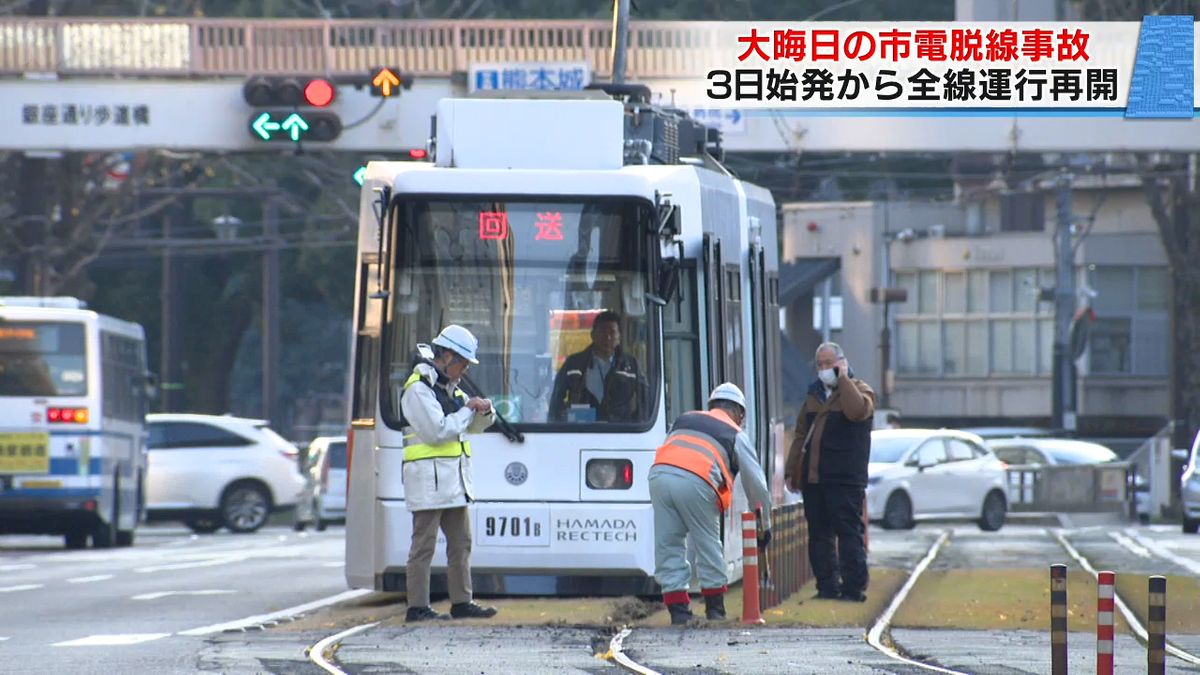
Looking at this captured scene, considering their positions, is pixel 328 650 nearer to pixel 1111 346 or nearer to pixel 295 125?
pixel 295 125

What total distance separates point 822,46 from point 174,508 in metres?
→ 15.3

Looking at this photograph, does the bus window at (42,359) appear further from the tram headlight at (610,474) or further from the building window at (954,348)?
the building window at (954,348)

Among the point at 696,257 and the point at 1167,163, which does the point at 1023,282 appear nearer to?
the point at 1167,163

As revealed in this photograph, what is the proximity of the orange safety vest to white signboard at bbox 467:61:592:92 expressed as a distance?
14.3m

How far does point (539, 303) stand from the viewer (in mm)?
15352

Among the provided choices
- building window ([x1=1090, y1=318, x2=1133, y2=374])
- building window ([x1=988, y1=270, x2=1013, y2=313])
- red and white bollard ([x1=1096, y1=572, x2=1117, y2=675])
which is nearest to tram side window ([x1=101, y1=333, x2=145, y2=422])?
red and white bollard ([x1=1096, y1=572, x2=1117, y2=675])

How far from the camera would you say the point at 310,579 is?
2106cm

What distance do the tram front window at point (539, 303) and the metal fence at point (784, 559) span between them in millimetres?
1213

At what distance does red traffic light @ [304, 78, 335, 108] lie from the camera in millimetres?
25898

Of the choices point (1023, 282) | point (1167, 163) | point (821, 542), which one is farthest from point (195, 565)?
point (1023, 282)

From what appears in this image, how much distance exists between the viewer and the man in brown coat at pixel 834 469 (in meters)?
16.1

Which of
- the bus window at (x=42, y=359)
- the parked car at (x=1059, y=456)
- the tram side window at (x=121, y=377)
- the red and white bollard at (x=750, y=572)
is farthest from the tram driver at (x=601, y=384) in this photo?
the parked car at (x=1059, y=456)
